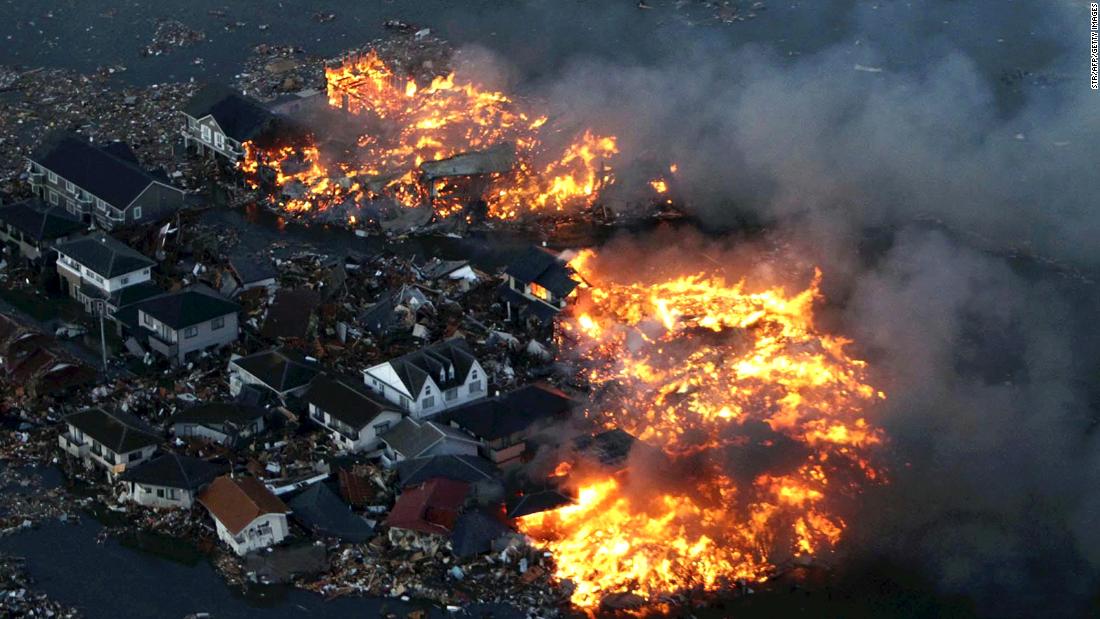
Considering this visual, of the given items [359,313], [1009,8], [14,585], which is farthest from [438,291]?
[1009,8]

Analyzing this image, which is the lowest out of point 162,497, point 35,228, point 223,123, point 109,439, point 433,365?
point 162,497

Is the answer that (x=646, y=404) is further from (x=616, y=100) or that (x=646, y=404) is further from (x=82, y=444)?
(x=616, y=100)

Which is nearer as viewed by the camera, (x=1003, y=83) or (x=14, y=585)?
(x=14, y=585)

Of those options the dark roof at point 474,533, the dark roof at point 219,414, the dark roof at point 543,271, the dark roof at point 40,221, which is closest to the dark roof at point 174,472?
the dark roof at point 219,414

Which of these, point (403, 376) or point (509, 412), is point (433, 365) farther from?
point (509, 412)

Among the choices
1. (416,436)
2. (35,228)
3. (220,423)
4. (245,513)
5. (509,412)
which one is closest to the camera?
(245,513)

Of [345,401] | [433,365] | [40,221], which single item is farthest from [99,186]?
[433,365]
